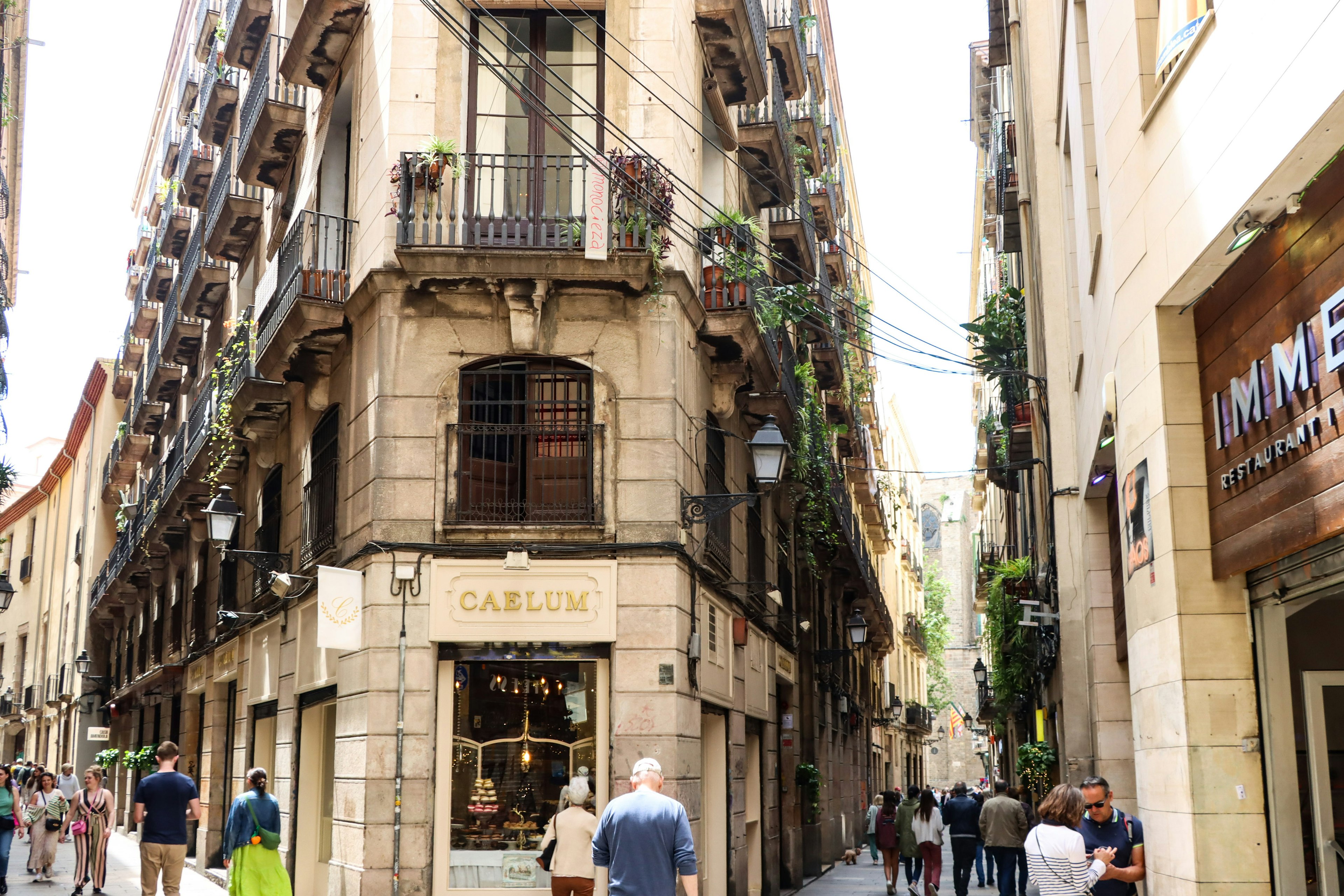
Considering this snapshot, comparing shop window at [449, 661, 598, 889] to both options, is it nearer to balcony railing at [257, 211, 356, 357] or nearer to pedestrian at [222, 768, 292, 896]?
pedestrian at [222, 768, 292, 896]

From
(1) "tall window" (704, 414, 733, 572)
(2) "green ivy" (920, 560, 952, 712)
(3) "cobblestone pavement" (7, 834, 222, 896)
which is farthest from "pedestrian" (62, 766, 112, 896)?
(2) "green ivy" (920, 560, 952, 712)

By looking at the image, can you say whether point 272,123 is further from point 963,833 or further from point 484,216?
point 963,833

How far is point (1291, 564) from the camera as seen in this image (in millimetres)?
7496

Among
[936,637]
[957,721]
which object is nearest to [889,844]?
[936,637]

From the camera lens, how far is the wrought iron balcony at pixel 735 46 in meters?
16.6

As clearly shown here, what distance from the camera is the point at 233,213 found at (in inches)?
867

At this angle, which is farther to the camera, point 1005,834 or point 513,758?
point 1005,834

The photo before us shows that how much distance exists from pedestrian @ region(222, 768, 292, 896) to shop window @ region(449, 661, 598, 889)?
1.75 metres

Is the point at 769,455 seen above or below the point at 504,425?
below

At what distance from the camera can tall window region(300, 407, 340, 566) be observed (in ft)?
51.1

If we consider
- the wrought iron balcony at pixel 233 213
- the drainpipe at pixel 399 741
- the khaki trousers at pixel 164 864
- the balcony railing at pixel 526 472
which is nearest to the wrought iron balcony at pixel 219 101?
the wrought iron balcony at pixel 233 213

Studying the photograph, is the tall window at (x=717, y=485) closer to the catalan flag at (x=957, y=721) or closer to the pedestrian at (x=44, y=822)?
the pedestrian at (x=44, y=822)

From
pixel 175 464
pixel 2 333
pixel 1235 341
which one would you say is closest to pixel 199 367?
pixel 175 464

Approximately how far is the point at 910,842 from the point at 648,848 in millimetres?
13347
